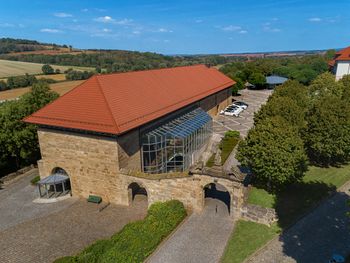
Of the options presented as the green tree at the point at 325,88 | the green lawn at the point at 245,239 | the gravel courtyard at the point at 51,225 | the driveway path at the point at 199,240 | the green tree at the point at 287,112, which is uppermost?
the green tree at the point at 325,88

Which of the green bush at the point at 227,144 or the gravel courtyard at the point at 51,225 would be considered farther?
the green bush at the point at 227,144

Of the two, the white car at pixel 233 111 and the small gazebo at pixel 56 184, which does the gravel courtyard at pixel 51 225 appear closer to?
the small gazebo at pixel 56 184

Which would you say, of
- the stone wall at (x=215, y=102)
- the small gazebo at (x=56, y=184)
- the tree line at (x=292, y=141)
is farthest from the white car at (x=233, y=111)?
the small gazebo at (x=56, y=184)

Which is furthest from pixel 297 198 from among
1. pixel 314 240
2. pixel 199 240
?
pixel 199 240

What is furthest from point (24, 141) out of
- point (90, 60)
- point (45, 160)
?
point (90, 60)

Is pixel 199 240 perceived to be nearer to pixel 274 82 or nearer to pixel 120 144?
pixel 120 144

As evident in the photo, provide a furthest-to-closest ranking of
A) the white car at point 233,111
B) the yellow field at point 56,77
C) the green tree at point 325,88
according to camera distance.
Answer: the yellow field at point 56,77 → the white car at point 233,111 → the green tree at point 325,88

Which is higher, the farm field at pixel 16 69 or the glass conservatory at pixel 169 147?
the farm field at pixel 16 69
